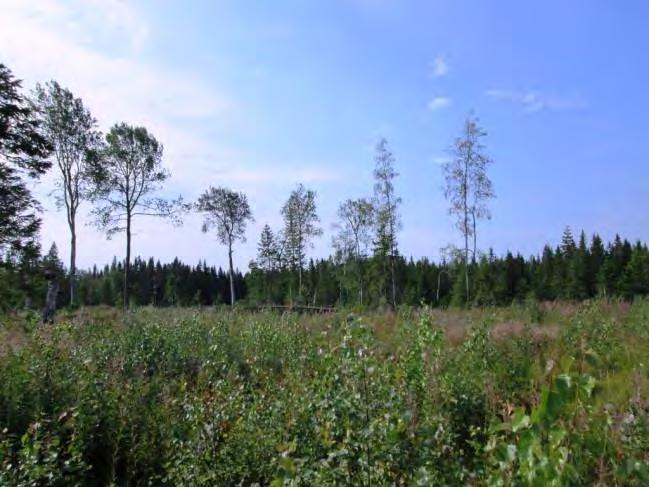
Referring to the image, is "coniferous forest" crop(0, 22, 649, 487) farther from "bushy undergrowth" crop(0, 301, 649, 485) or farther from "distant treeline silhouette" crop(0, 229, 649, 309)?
"distant treeline silhouette" crop(0, 229, 649, 309)

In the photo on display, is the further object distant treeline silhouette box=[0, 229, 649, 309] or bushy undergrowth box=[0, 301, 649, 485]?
distant treeline silhouette box=[0, 229, 649, 309]

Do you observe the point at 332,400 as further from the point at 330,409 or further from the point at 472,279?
the point at 472,279

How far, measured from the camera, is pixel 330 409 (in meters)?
3.08

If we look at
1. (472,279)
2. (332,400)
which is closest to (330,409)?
(332,400)

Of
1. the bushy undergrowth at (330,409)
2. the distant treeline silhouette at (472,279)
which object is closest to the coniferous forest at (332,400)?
the bushy undergrowth at (330,409)

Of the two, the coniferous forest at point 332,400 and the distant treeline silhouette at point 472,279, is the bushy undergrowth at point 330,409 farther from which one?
the distant treeline silhouette at point 472,279

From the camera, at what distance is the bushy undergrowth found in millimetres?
2098

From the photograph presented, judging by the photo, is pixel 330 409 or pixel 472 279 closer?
pixel 330 409

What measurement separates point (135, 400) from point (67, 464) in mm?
1635

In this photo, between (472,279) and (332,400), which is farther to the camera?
(472,279)

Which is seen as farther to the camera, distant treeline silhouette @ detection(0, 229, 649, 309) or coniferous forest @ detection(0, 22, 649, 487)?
distant treeline silhouette @ detection(0, 229, 649, 309)

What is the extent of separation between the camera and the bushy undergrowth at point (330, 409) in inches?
82.6

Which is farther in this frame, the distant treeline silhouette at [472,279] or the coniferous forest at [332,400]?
the distant treeline silhouette at [472,279]

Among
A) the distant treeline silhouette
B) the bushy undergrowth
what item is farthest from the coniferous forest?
the distant treeline silhouette
